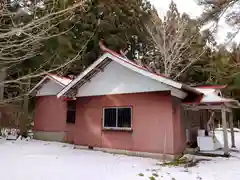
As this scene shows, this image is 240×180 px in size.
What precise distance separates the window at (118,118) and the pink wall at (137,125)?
0.22 metres

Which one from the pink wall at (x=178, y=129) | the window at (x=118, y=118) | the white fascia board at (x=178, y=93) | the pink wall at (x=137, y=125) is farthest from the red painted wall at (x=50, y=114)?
the white fascia board at (x=178, y=93)

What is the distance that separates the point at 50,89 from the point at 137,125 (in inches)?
291

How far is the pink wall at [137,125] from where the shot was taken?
9.62 meters

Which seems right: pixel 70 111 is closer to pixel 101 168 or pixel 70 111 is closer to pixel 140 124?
pixel 140 124

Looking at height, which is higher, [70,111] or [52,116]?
[70,111]

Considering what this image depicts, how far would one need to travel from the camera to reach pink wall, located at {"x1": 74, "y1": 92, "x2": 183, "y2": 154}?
962cm

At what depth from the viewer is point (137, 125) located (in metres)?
10.2

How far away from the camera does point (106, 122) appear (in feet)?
36.4

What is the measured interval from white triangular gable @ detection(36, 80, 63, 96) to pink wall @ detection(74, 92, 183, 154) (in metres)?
3.77

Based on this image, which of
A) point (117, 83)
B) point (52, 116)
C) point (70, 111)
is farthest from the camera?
point (52, 116)

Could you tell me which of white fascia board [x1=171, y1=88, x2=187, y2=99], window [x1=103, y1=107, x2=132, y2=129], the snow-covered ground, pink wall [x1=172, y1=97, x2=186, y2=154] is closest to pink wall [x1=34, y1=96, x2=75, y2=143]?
window [x1=103, y1=107, x2=132, y2=129]

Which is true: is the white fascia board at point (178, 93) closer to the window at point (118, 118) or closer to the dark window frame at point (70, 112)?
the window at point (118, 118)

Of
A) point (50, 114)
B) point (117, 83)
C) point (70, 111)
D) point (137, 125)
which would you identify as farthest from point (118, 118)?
point (50, 114)

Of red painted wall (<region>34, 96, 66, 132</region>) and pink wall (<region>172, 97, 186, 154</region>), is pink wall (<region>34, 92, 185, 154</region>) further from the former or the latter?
red painted wall (<region>34, 96, 66, 132</region>)
